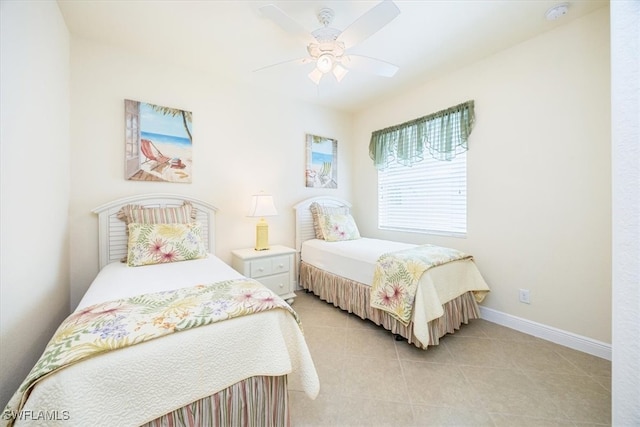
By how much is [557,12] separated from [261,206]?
9.69 ft

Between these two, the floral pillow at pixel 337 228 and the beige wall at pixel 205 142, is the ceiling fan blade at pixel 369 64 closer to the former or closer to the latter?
the beige wall at pixel 205 142

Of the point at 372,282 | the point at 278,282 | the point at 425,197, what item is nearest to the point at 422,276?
the point at 372,282

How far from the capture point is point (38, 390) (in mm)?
735

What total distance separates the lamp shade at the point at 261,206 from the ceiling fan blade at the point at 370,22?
1.66 metres

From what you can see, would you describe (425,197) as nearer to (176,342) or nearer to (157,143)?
(176,342)

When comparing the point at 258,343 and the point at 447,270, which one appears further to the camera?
the point at 447,270

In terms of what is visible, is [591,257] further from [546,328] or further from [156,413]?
[156,413]

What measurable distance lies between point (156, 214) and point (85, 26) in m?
1.60

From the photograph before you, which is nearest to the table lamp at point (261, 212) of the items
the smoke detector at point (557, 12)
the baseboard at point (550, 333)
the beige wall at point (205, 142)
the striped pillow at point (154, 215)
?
the beige wall at point (205, 142)

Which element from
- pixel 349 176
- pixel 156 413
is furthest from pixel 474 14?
pixel 156 413

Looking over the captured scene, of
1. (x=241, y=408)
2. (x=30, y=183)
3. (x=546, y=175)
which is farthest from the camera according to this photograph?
(x=546, y=175)

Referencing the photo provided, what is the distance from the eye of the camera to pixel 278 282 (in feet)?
8.84

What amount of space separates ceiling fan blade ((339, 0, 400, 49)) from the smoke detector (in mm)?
1373

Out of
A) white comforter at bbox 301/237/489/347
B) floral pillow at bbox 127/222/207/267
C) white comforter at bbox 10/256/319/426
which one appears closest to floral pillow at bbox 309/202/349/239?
white comforter at bbox 301/237/489/347
